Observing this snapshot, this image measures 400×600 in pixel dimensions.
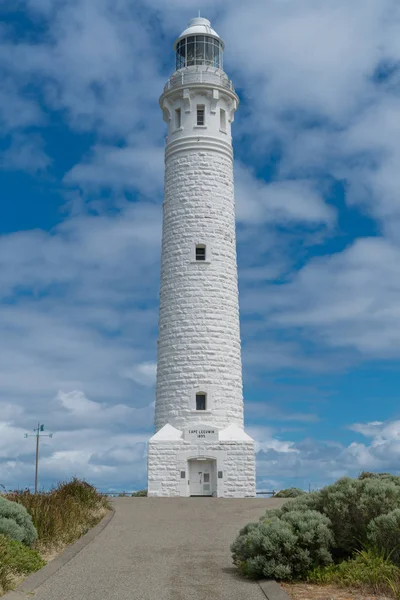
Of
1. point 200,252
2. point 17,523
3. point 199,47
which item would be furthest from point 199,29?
point 17,523

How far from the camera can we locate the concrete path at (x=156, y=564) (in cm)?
1007

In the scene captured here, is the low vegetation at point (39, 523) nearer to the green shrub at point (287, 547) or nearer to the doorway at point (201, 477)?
the green shrub at point (287, 547)

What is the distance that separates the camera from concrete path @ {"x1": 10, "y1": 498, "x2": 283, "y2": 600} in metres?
10.1

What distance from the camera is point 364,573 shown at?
10.1 metres

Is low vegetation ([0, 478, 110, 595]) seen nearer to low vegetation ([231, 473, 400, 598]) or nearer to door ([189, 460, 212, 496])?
low vegetation ([231, 473, 400, 598])

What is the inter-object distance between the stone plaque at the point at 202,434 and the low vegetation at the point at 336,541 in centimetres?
1869

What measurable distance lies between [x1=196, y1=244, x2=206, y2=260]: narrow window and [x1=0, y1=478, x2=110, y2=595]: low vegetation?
15.4 metres

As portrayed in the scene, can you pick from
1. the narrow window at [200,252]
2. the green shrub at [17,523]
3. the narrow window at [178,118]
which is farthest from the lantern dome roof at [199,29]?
the green shrub at [17,523]

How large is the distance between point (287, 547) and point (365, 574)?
4.33ft

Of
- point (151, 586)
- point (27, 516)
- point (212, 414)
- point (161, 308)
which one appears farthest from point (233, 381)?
point (151, 586)

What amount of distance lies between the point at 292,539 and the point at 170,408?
2094 centimetres

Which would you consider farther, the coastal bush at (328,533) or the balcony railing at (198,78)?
the balcony railing at (198,78)

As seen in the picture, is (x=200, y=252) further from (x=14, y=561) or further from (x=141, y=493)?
(x=14, y=561)

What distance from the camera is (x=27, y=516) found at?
1343cm
